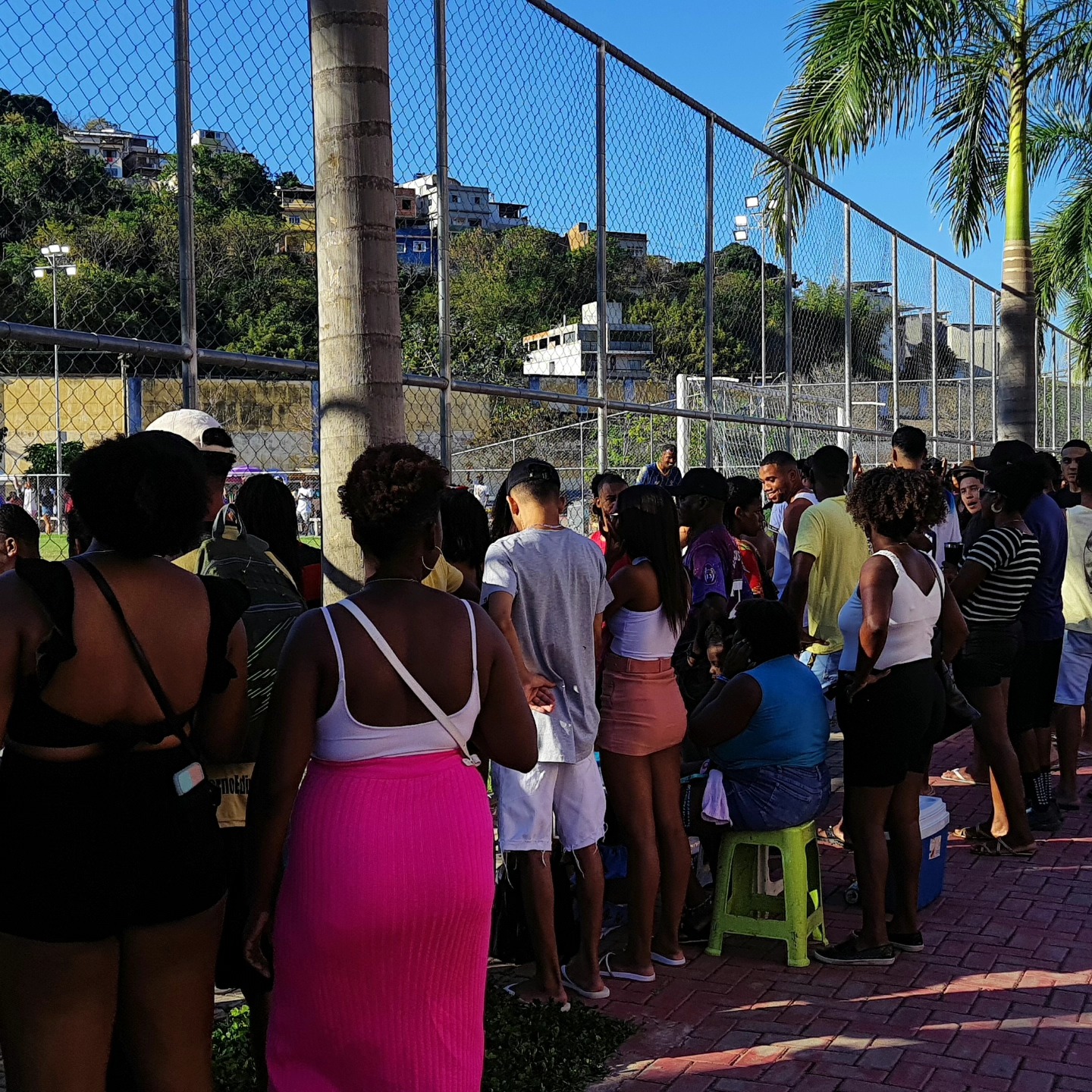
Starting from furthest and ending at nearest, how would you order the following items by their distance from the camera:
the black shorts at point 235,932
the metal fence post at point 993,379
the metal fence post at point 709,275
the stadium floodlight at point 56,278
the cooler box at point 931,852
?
1. the metal fence post at point 993,379
2. the metal fence post at point 709,275
3. the cooler box at point 931,852
4. the stadium floodlight at point 56,278
5. the black shorts at point 235,932

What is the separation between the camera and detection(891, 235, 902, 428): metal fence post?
15078 millimetres

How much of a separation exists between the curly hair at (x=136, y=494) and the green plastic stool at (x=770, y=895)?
3064 mm

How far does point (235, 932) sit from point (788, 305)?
29.2 ft

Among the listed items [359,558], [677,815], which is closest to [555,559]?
[359,558]

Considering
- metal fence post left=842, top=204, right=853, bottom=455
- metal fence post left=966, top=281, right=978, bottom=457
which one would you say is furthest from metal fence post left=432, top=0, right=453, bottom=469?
metal fence post left=966, top=281, right=978, bottom=457

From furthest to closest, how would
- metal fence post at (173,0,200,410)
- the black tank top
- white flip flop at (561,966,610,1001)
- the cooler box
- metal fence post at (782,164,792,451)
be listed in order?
metal fence post at (782,164,792,451) → the cooler box → white flip flop at (561,966,610,1001) → metal fence post at (173,0,200,410) → the black tank top

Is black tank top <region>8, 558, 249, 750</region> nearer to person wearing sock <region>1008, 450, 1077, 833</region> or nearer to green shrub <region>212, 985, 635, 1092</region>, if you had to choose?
green shrub <region>212, 985, 635, 1092</region>

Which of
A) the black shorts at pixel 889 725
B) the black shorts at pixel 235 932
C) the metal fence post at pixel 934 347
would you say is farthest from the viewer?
the metal fence post at pixel 934 347

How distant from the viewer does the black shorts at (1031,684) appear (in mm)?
6852

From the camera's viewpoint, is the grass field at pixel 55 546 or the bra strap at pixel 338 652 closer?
the bra strap at pixel 338 652

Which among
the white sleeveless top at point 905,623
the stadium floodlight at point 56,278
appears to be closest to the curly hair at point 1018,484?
the white sleeveless top at point 905,623

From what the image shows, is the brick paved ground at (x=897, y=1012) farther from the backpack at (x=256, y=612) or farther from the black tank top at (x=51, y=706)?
the black tank top at (x=51, y=706)

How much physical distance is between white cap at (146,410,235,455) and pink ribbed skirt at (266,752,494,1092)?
110 cm

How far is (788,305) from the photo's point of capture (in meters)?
11.0
